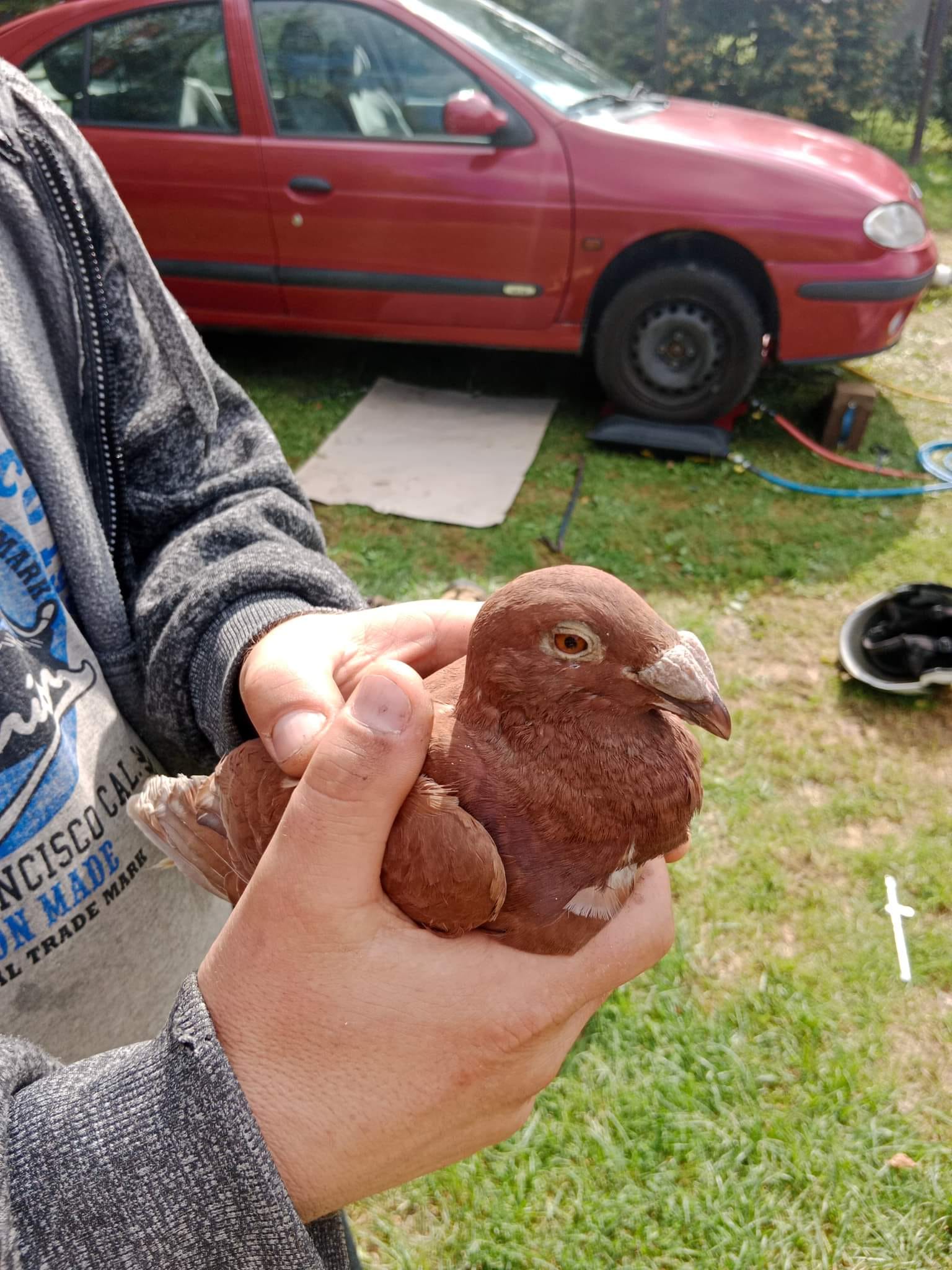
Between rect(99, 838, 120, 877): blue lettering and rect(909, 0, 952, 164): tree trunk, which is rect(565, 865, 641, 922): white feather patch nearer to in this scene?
rect(99, 838, 120, 877): blue lettering

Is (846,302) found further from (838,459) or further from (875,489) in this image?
(875,489)

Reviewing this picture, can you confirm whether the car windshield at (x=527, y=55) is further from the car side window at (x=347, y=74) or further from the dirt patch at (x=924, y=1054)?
the dirt patch at (x=924, y=1054)

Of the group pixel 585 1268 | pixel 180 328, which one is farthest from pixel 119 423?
pixel 585 1268

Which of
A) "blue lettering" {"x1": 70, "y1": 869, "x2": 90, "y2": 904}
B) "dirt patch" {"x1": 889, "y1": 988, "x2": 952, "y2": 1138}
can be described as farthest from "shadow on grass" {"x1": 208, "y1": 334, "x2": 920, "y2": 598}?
"blue lettering" {"x1": 70, "y1": 869, "x2": 90, "y2": 904}

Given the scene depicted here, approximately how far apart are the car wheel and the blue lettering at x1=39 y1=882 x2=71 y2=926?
517 centimetres

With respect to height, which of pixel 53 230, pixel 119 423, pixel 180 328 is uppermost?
pixel 53 230

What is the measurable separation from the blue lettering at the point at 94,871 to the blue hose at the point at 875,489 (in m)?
4.98

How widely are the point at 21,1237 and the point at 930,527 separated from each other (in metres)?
5.50

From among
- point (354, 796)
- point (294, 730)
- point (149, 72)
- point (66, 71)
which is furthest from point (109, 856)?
point (66, 71)

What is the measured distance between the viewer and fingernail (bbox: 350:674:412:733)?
4.05 feet

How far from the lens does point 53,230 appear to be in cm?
165

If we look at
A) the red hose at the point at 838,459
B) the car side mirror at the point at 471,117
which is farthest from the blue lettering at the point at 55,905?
the red hose at the point at 838,459

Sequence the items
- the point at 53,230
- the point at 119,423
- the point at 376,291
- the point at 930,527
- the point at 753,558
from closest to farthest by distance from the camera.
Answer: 1. the point at 53,230
2. the point at 119,423
3. the point at 753,558
4. the point at 930,527
5. the point at 376,291

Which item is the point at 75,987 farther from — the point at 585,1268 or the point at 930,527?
the point at 930,527
